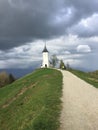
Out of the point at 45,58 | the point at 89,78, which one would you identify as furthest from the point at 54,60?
the point at 89,78

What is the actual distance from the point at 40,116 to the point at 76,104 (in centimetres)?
570

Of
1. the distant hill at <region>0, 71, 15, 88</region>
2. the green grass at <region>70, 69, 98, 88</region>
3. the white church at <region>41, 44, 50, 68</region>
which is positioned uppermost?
the white church at <region>41, 44, 50, 68</region>

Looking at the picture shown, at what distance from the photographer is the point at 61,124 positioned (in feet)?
59.3

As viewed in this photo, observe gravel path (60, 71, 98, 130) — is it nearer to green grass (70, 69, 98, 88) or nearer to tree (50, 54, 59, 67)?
green grass (70, 69, 98, 88)

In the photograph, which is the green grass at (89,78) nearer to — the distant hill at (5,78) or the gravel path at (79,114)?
the gravel path at (79,114)

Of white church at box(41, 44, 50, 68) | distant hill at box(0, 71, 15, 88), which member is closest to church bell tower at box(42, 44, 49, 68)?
white church at box(41, 44, 50, 68)

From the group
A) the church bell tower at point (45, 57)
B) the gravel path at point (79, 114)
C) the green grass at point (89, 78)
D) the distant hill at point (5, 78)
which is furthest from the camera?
the church bell tower at point (45, 57)

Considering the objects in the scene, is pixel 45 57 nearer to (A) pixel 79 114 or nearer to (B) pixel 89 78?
(B) pixel 89 78

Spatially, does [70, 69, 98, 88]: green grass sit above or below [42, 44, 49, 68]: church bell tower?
below

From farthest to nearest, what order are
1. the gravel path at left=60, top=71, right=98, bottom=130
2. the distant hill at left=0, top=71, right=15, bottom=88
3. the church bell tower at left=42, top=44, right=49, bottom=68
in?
1. the church bell tower at left=42, top=44, right=49, bottom=68
2. the distant hill at left=0, top=71, right=15, bottom=88
3. the gravel path at left=60, top=71, right=98, bottom=130

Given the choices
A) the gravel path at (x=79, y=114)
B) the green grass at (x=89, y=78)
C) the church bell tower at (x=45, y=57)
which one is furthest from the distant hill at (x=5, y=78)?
the gravel path at (x=79, y=114)

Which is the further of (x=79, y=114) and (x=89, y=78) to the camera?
(x=89, y=78)

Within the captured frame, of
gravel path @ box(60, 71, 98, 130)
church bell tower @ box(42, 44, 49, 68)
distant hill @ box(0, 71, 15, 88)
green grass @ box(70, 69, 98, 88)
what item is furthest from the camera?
church bell tower @ box(42, 44, 49, 68)

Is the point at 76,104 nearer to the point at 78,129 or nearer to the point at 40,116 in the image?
the point at 40,116
